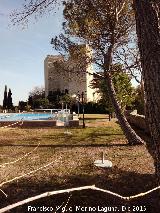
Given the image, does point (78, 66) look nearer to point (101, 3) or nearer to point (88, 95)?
point (101, 3)

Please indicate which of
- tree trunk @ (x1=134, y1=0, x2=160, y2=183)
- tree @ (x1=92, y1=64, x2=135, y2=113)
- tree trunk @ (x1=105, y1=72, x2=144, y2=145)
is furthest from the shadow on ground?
tree @ (x1=92, y1=64, x2=135, y2=113)

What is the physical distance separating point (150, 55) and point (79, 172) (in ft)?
22.7

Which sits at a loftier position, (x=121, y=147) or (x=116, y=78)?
(x=116, y=78)

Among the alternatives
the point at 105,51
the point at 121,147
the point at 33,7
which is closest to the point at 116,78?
the point at 105,51

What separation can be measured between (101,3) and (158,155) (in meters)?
13.3

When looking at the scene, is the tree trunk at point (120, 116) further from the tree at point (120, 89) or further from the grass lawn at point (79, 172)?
the tree at point (120, 89)

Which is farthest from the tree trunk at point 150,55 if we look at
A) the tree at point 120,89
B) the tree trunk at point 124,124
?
the tree at point 120,89

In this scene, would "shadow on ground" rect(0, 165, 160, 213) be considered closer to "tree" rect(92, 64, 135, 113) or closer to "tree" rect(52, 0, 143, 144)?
"tree" rect(52, 0, 143, 144)

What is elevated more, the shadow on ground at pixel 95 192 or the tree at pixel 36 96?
the tree at pixel 36 96

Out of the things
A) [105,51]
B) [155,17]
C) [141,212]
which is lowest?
[141,212]

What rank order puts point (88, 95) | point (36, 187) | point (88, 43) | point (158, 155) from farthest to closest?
point (88, 95)
point (88, 43)
point (36, 187)
point (158, 155)

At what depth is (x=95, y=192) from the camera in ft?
29.8

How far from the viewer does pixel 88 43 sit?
19.5 metres

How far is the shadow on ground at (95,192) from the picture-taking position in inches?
314
